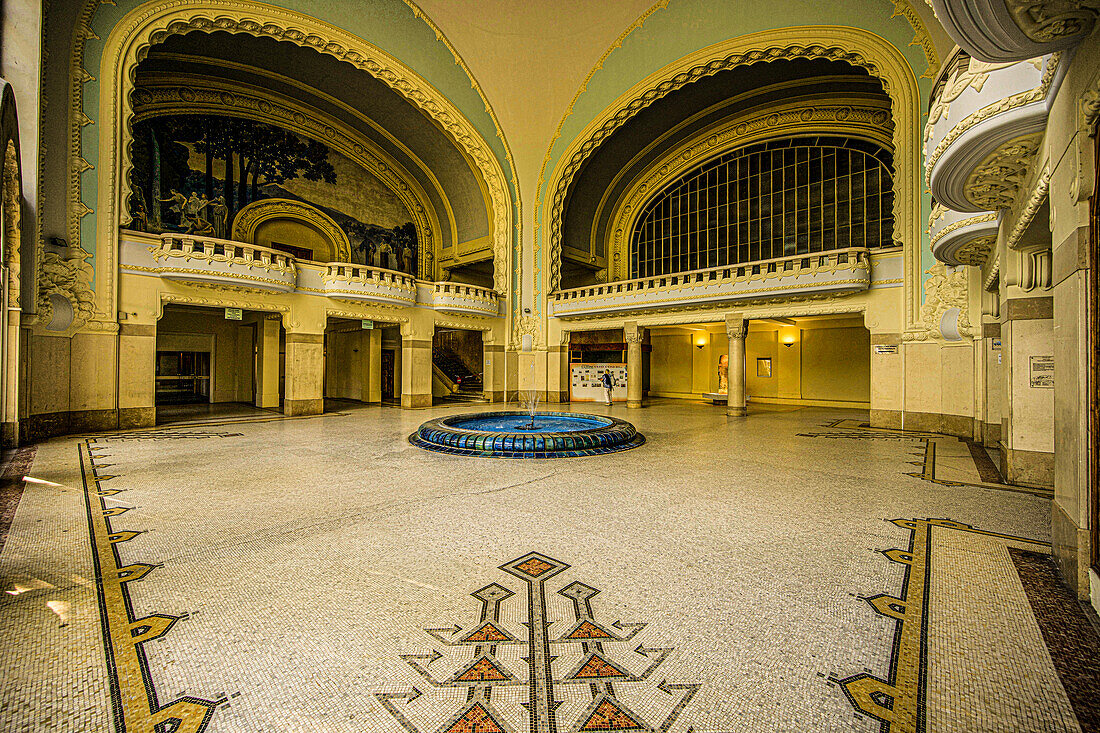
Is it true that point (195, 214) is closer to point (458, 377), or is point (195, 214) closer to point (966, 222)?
point (458, 377)

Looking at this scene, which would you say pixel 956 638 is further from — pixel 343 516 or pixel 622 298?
pixel 622 298

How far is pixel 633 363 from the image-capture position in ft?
57.8

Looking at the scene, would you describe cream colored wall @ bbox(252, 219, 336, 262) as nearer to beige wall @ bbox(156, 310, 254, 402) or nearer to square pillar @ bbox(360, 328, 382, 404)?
beige wall @ bbox(156, 310, 254, 402)

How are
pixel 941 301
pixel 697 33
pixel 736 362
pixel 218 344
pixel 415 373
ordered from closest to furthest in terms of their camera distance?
pixel 941 301, pixel 736 362, pixel 697 33, pixel 415 373, pixel 218 344

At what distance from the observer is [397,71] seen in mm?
15875

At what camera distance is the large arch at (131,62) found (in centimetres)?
1030

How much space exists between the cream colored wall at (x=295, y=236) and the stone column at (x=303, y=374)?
6700mm

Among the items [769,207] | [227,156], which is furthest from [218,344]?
[769,207]

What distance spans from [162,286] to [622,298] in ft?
45.8

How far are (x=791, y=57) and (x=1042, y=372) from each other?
1280 centimetres

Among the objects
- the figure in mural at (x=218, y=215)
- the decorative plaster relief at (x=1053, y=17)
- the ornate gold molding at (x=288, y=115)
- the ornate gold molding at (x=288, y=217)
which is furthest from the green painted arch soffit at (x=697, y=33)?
the figure in mural at (x=218, y=215)

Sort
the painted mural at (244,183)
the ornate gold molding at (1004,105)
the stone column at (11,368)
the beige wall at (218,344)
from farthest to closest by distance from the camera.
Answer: the beige wall at (218,344) → the painted mural at (244,183) → the stone column at (11,368) → the ornate gold molding at (1004,105)

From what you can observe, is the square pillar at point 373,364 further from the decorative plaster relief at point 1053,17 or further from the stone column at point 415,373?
the decorative plaster relief at point 1053,17

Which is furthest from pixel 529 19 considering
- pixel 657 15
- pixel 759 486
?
pixel 759 486
